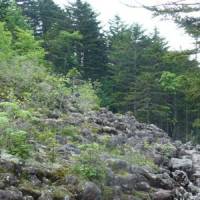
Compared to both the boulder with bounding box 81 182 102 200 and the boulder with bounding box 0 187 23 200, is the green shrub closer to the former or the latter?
the boulder with bounding box 81 182 102 200

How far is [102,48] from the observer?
4441cm

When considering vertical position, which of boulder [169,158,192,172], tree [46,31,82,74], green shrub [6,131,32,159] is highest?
tree [46,31,82,74]

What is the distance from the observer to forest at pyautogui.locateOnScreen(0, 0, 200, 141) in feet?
127

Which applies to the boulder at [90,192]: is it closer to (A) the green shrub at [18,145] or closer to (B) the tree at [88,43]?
(A) the green shrub at [18,145]

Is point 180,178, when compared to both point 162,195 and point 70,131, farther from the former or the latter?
point 70,131

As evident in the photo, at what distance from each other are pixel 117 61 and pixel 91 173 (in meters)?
34.1

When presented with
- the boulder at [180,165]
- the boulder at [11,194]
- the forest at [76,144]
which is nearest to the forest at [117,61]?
the forest at [76,144]

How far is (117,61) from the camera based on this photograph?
4234cm

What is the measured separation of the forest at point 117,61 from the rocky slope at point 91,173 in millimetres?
23095

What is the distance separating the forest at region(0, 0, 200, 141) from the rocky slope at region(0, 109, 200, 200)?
23.1 metres

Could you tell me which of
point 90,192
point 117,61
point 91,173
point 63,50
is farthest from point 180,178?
point 117,61

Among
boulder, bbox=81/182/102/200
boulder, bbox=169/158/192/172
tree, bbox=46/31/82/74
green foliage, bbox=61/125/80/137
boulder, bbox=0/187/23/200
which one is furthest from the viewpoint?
tree, bbox=46/31/82/74

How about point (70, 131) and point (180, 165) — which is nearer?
point (70, 131)

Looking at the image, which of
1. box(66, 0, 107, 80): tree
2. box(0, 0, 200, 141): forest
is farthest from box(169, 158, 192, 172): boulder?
box(66, 0, 107, 80): tree
